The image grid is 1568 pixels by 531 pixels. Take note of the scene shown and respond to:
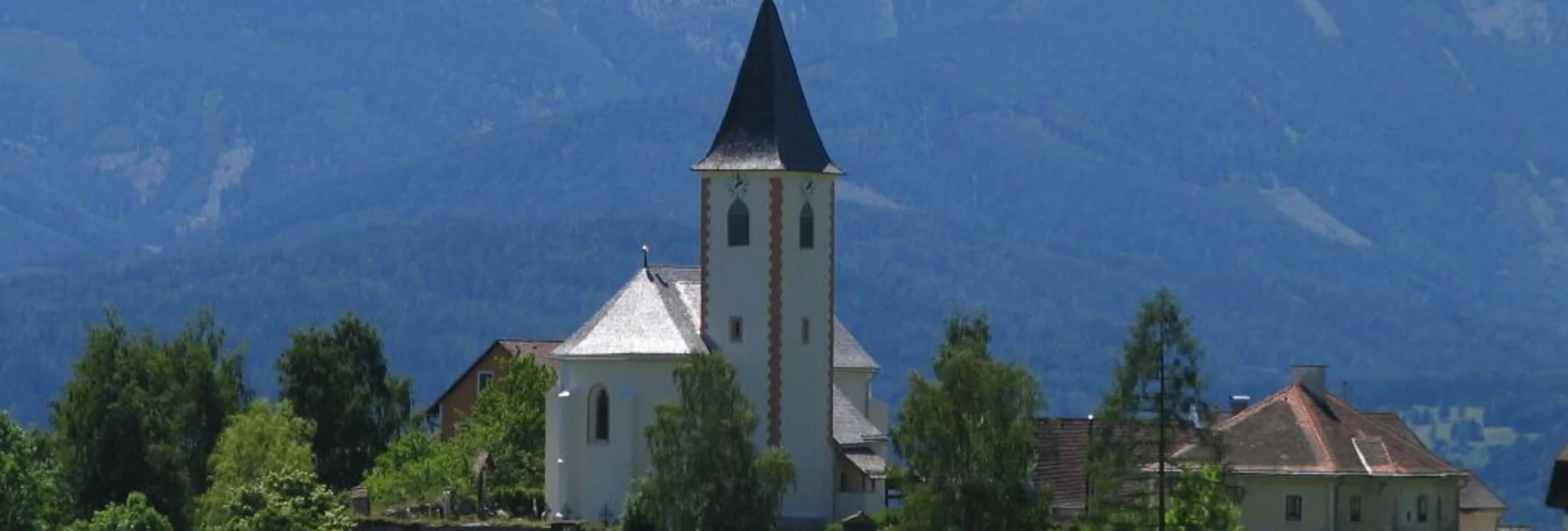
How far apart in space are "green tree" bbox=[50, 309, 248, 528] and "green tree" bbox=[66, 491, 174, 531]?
8.60 m

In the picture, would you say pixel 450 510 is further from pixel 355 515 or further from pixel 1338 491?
pixel 1338 491

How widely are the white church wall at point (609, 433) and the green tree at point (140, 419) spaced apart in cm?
992

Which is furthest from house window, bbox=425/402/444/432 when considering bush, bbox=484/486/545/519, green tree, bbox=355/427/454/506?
bush, bbox=484/486/545/519

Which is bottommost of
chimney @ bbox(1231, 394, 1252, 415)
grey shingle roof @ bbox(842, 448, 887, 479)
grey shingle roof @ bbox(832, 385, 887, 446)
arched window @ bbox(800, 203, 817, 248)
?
grey shingle roof @ bbox(842, 448, 887, 479)

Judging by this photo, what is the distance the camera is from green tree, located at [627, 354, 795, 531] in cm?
9169

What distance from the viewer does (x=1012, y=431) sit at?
286 ft

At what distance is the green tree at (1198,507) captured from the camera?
80.1m

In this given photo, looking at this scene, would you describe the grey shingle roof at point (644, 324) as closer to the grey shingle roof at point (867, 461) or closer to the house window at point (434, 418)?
the grey shingle roof at point (867, 461)

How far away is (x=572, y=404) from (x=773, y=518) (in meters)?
9.70

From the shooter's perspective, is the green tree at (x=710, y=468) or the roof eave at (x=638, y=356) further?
the roof eave at (x=638, y=356)

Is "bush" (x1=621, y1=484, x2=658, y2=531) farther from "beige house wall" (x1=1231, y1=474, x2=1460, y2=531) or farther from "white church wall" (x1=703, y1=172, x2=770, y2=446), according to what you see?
"beige house wall" (x1=1231, y1=474, x2=1460, y2=531)

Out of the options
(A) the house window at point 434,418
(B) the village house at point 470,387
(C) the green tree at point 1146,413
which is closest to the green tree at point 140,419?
(B) the village house at point 470,387

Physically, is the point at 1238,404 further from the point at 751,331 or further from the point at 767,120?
the point at 767,120

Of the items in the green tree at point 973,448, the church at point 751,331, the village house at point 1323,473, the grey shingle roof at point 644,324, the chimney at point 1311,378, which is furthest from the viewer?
the church at point 751,331
